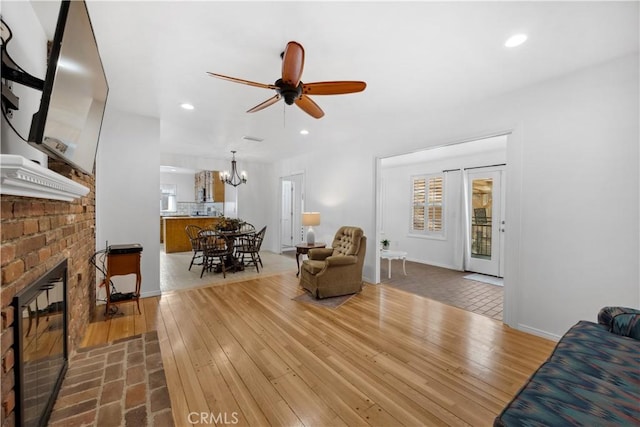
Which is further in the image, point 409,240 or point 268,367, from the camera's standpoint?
point 409,240

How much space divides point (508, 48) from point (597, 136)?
1.17 meters

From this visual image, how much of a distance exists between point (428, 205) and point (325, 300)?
3715 millimetres

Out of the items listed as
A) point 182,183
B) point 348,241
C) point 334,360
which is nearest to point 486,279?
point 348,241

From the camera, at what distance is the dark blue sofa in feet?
3.23

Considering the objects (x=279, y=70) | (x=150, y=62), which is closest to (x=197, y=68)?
(x=150, y=62)

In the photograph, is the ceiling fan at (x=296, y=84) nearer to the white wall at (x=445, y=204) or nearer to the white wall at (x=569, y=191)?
the white wall at (x=569, y=191)

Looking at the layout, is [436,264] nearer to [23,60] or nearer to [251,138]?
[251,138]

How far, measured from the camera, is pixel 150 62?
230 cm

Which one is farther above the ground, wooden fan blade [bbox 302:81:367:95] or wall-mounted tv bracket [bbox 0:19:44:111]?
wooden fan blade [bbox 302:81:367:95]

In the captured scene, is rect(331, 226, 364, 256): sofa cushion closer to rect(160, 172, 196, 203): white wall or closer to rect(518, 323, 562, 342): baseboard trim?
rect(518, 323, 562, 342): baseboard trim

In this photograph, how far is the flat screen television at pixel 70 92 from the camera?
3.50 ft

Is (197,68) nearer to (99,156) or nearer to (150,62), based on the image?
(150,62)

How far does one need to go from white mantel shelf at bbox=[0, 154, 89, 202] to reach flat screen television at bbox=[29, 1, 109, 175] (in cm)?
15

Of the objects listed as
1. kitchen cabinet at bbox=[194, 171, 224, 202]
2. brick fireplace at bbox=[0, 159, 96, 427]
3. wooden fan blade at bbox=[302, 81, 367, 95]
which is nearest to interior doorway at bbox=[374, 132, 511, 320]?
wooden fan blade at bbox=[302, 81, 367, 95]
